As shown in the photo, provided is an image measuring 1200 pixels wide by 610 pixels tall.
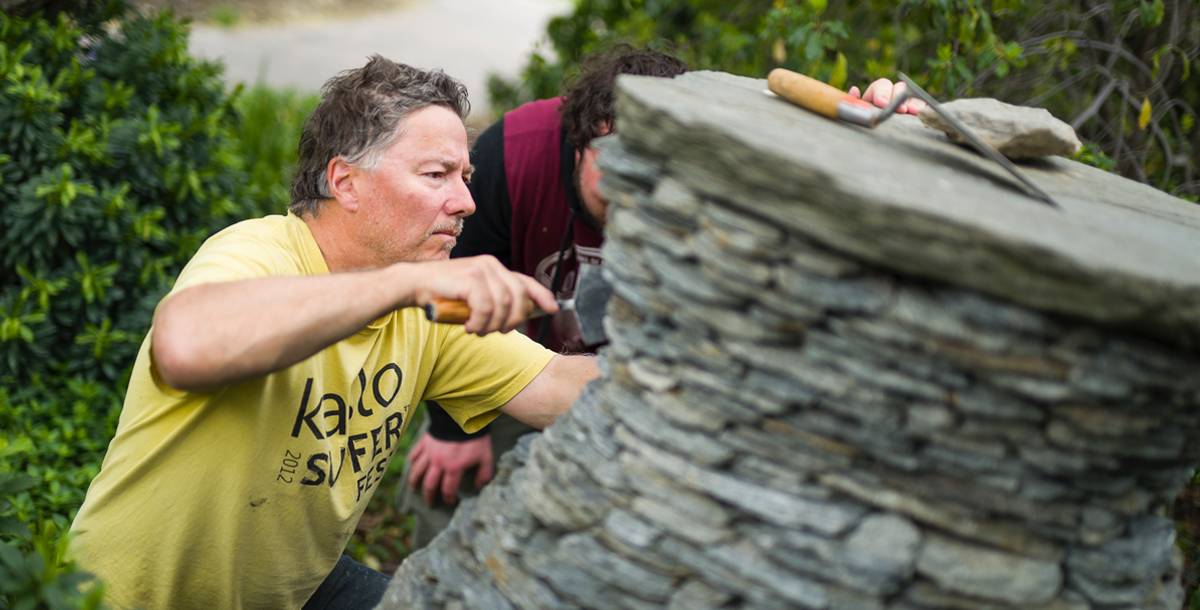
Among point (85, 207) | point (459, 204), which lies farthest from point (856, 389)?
point (85, 207)

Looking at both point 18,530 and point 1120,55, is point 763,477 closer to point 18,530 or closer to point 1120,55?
point 18,530

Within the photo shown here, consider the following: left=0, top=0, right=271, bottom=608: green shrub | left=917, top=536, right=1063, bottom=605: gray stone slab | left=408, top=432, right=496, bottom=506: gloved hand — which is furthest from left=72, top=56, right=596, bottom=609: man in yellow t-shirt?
left=0, top=0, right=271, bottom=608: green shrub

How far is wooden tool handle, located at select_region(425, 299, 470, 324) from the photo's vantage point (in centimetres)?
201

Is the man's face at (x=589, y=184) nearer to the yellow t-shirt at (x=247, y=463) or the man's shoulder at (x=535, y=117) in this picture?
the man's shoulder at (x=535, y=117)

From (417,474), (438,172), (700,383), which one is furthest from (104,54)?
(700,383)

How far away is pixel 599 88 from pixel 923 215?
167cm

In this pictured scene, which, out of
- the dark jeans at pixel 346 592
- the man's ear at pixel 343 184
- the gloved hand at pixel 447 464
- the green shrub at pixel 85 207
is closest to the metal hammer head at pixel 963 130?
the man's ear at pixel 343 184

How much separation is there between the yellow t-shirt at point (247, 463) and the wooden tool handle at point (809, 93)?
39.2 inches

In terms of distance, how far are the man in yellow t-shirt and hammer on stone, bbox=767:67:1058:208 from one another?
0.59 m

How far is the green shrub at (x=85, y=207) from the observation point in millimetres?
3785

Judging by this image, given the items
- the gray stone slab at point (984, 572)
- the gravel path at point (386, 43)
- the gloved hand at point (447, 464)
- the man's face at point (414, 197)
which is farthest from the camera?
the gravel path at point (386, 43)

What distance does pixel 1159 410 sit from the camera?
1.71m

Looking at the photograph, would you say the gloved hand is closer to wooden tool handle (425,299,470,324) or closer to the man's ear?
the man's ear

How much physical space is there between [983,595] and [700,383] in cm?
53
